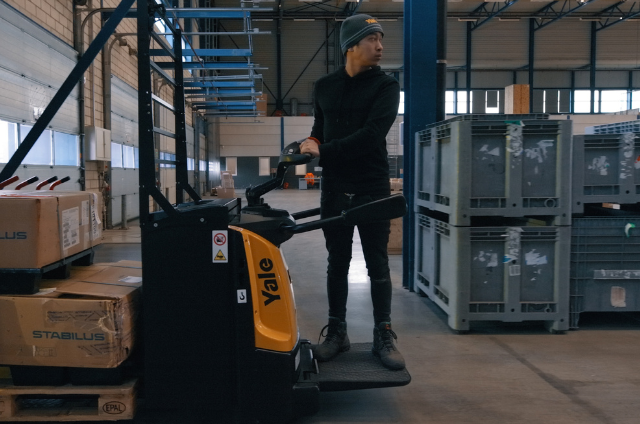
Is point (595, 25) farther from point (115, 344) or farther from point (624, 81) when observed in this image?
point (115, 344)

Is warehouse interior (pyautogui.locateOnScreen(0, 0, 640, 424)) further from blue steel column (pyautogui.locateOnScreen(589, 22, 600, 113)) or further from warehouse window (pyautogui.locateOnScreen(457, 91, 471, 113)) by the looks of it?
blue steel column (pyautogui.locateOnScreen(589, 22, 600, 113))

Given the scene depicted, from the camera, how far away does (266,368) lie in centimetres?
225

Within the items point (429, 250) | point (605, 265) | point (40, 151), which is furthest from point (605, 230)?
point (40, 151)

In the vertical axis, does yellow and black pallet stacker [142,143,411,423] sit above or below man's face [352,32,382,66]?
below

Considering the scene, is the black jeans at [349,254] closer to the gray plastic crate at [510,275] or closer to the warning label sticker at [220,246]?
the warning label sticker at [220,246]

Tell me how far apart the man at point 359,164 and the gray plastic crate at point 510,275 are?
4.21 feet

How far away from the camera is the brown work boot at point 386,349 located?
2668 mm

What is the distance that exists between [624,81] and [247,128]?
71.4ft

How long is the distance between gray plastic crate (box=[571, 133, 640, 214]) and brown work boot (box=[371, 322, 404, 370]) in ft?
7.01

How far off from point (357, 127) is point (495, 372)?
1761 mm

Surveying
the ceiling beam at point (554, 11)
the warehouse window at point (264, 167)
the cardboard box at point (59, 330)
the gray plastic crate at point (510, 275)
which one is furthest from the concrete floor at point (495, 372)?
the ceiling beam at point (554, 11)

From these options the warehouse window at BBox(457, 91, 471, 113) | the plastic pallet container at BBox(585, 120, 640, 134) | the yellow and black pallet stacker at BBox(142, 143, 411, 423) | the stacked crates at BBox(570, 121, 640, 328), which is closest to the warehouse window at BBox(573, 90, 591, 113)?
the warehouse window at BBox(457, 91, 471, 113)

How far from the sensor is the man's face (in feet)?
8.93

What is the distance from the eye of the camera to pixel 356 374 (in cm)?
260
